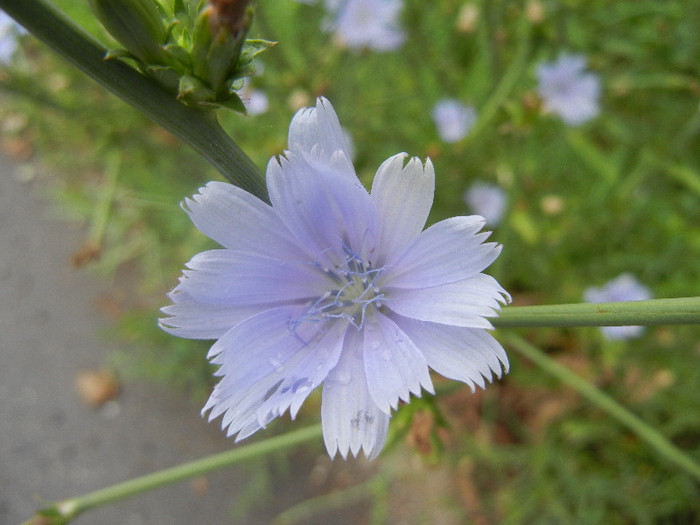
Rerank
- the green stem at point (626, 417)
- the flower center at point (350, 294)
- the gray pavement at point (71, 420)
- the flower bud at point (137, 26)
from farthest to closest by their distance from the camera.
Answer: the gray pavement at point (71, 420) < the green stem at point (626, 417) < the flower center at point (350, 294) < the flower bud at point (137, 26)

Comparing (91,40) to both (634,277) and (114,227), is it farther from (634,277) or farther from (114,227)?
(114,227)

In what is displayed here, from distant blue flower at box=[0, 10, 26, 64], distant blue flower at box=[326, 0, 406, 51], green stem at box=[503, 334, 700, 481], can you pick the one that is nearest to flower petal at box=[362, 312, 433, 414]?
green stem at box=[503, 334, 700, 481]

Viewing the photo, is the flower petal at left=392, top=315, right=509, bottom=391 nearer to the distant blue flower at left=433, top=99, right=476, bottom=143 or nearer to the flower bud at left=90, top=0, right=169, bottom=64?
the flower bud at left=90, top=0, right=169, bottom=64

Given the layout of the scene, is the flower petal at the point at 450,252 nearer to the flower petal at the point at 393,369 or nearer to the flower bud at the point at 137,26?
the flower petal at the point at 393,369

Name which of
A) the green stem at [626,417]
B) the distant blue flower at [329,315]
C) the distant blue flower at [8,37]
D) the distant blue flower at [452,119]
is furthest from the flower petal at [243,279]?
the distant blue flower at [8,37]

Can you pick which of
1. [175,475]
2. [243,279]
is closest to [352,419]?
[243,279]

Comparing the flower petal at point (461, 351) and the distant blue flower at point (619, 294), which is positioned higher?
the distant blue flower at point (619, 294)
